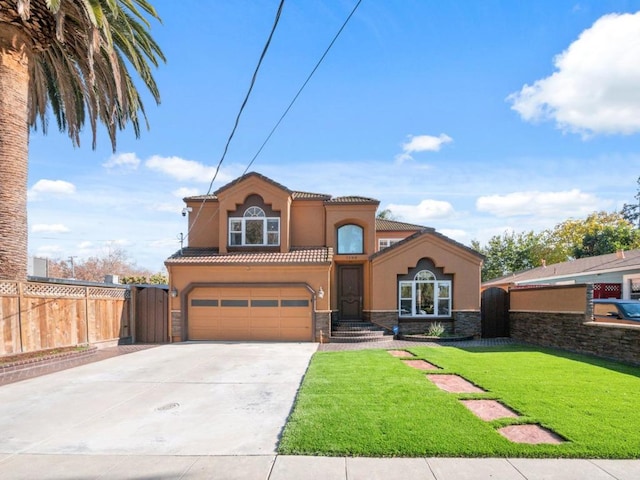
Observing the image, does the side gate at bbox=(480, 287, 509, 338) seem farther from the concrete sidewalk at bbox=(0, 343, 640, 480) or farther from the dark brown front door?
the concrete sidewalk at bbox=(0, 343, 640, 480)

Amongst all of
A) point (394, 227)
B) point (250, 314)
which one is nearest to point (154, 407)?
point (250, 314)

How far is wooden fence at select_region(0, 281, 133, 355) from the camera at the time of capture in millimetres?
10602

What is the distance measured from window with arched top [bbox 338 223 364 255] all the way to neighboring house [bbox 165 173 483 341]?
0.15 ft

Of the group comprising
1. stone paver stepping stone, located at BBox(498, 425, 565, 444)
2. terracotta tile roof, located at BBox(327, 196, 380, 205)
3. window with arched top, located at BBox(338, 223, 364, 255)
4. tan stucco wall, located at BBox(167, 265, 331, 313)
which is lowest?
stone paver stepping stone, located at BBox(498, 425, 565, 444)

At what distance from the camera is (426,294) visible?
56.1ft

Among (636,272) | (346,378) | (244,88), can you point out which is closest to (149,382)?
(346,378)

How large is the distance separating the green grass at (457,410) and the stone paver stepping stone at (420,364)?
0.33m

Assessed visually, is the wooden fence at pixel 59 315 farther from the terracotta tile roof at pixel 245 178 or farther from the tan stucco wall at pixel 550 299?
the tan stucco wall at pixel 550 299

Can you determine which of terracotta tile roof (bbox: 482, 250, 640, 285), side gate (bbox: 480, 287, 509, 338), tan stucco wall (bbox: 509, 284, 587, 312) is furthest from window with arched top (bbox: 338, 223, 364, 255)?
terracotta tile roof (bbox: 482, 250, 640, 285)

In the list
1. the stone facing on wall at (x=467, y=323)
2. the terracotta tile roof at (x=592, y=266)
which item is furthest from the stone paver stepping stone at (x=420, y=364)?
the terracotta tile roof at (x=592, y=266)

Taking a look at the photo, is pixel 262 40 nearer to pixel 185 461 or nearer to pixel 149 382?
pixel 185 461

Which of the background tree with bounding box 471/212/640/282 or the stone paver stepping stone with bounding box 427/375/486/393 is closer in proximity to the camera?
the stone paver stepping stone with bounding box 427/375/486/393

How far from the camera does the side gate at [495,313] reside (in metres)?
17.5

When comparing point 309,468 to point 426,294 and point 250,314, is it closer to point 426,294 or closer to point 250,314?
point 250,314
